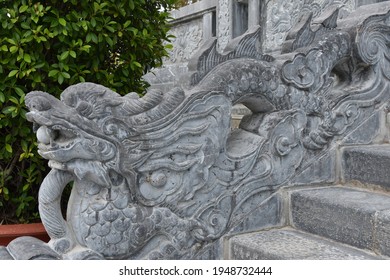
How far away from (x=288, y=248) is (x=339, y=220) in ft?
1.06

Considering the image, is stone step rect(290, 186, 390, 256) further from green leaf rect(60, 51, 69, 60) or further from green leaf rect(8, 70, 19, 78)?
green leaf rect(8, 70, 19, 78)

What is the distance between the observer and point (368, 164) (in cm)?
280

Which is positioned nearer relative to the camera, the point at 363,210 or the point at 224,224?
the point at 363,210

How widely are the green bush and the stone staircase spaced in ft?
4.56

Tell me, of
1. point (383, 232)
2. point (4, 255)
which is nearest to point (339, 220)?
point (383, 232)

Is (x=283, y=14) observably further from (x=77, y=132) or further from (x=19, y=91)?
(x=77, y=132)

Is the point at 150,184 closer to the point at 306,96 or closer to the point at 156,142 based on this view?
the point at 156,142

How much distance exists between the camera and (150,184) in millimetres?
2471

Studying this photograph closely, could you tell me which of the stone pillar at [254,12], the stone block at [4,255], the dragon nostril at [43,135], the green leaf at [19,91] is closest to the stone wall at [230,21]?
the stone pillar at [254,12]

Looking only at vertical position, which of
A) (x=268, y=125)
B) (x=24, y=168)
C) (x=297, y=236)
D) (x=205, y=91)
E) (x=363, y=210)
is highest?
(x=205, y=91)

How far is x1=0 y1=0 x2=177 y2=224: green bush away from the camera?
2.90 m

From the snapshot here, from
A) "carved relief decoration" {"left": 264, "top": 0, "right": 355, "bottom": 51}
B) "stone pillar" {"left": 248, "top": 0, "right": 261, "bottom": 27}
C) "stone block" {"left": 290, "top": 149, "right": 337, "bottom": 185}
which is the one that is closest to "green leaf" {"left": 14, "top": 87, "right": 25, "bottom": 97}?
"stone block" {"left": 290, "top": 149, "right": 337, "bottom": 185}

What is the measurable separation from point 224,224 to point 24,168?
4.68ft

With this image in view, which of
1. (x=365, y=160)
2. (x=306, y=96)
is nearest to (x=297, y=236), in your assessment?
(x=365, y=160)
